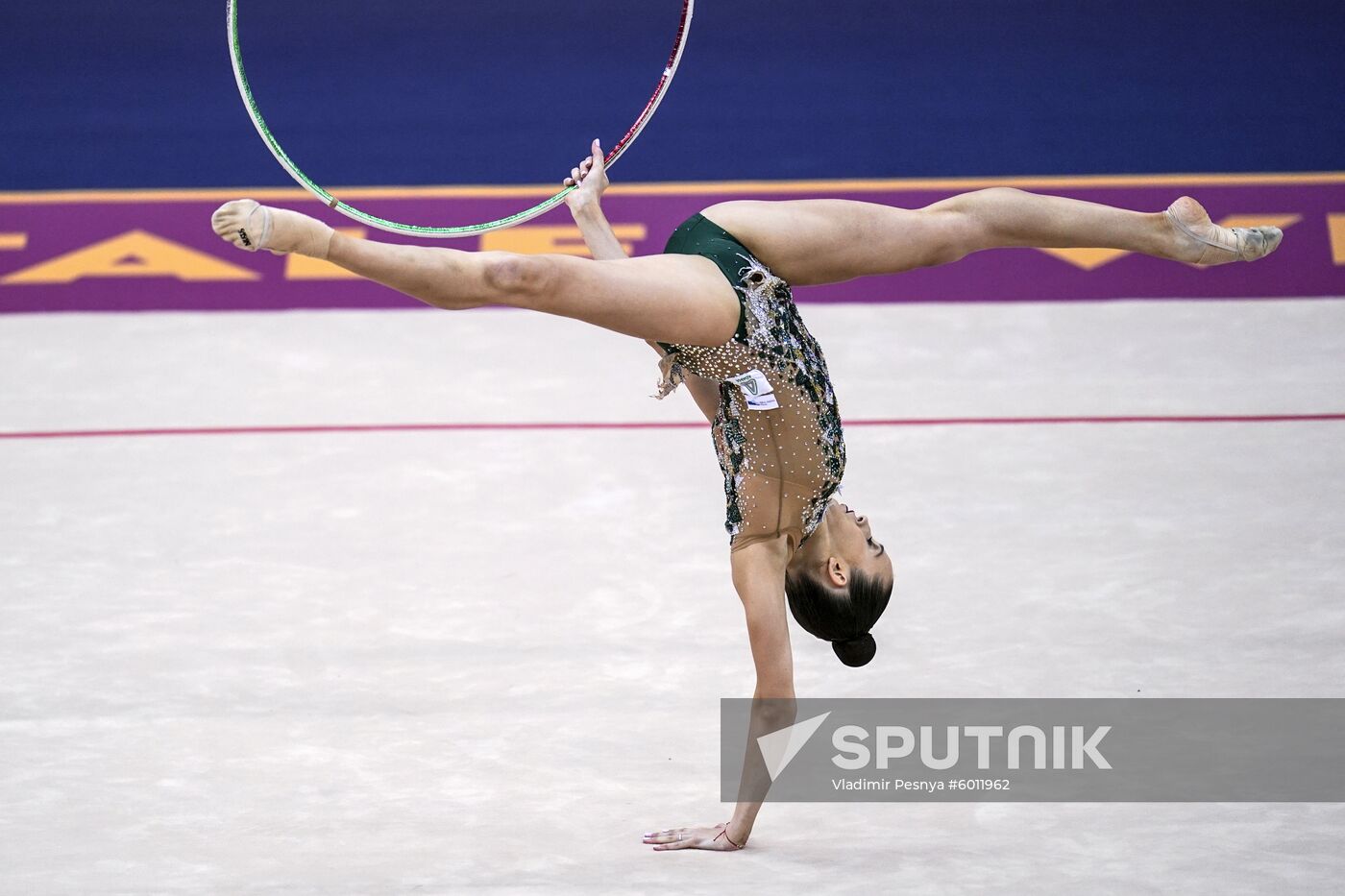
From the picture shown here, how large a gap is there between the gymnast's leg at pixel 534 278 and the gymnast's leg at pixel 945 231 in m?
0.20

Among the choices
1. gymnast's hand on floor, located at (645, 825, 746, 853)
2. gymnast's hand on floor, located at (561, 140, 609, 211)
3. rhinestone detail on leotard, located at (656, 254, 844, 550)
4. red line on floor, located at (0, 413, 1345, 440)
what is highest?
red line on floor, located at (0, 413, 1345, 440)

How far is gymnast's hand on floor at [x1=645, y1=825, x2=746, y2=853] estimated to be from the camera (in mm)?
3387

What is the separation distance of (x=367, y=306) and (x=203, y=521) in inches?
78.4

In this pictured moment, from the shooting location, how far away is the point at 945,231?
3473mm

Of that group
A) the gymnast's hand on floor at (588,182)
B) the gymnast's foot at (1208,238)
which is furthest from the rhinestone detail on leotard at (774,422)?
the gymnast's foot at (1208,238)

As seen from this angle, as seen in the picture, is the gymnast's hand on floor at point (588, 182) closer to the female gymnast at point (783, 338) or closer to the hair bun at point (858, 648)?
the female gymnast at point (783, 338)

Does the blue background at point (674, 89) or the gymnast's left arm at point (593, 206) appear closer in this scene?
the gymnast's left arm at point (593, 206)

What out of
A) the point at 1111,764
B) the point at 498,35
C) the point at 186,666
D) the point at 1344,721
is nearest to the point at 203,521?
the point at 186,666

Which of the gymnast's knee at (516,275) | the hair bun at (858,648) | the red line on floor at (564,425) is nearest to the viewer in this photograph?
the gymnast's knee at (516,275)

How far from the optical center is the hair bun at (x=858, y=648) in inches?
138

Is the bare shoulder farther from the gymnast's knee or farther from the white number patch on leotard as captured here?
the gymnast's knee

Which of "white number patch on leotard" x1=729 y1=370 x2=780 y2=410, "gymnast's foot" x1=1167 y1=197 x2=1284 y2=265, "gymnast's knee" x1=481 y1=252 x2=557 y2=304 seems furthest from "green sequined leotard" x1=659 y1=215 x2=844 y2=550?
"gymnast's foot" x1=1167 y1=197 x2=1284 y2=265

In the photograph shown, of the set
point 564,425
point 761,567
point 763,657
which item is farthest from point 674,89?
point 763,657

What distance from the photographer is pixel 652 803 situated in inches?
142
